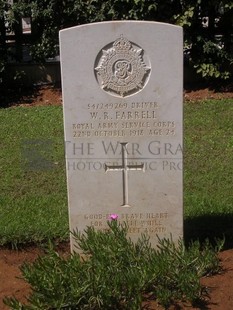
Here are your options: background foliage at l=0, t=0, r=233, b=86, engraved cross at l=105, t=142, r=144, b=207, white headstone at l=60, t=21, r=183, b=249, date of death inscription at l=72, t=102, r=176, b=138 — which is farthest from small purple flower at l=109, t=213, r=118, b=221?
background foliage at l=0, t=0, r=233, b=86

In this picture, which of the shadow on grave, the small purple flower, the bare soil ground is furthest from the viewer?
the shadow on grave

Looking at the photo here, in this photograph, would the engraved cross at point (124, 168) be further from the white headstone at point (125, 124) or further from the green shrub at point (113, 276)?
the green shrub at point (113, 276)

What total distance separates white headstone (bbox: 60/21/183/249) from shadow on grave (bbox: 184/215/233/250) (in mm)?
633

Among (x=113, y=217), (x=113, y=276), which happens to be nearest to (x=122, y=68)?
(x=113, y=217)

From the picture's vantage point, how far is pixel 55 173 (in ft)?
22.1

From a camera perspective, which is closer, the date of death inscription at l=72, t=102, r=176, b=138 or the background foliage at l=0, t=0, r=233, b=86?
the date of death inscription at l=72, t=102, r=176, b=138

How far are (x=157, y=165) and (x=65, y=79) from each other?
33.2 inches

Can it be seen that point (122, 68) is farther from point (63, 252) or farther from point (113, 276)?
point (63, 252)

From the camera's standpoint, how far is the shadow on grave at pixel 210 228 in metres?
5.04

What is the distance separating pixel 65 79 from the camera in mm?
4203

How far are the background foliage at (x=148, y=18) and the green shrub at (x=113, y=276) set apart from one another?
19.9 feet

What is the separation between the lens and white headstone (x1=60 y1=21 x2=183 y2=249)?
4164 millimetres

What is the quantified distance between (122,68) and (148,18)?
18.7ft

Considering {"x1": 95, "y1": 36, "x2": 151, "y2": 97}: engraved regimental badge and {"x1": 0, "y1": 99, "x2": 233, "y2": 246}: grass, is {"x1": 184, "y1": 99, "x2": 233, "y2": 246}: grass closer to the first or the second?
{"x1": 0, "y1": 99, "x2": 233, "y2": 246}: grass
